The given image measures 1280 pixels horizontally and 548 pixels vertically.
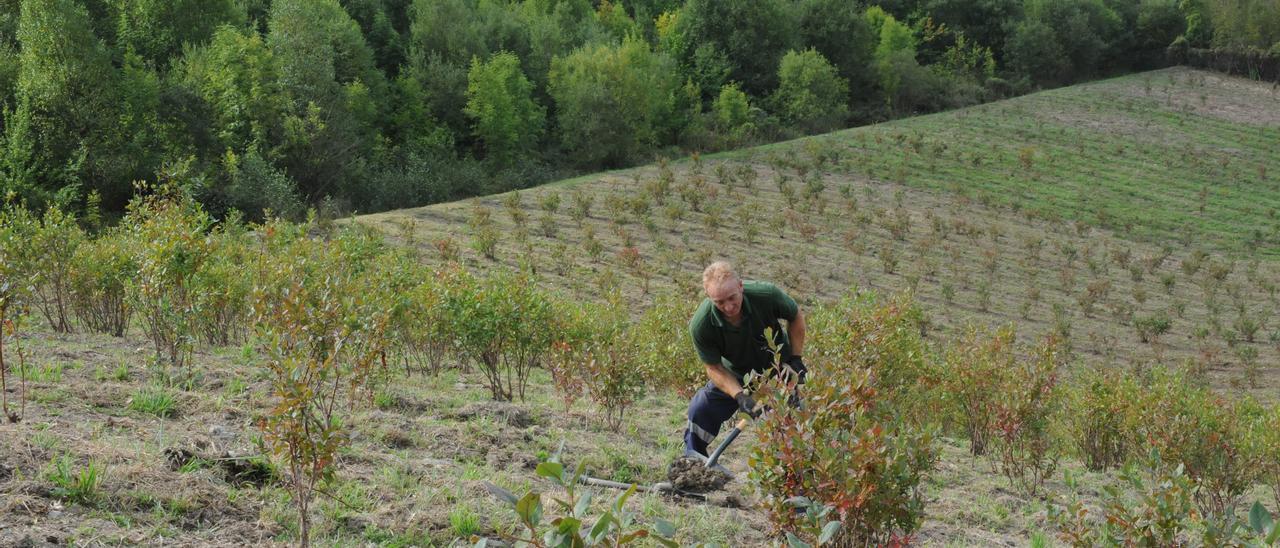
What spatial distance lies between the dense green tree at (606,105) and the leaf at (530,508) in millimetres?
51304

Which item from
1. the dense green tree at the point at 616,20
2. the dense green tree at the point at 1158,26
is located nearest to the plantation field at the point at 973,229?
the dense green tree at the point at 1158,26

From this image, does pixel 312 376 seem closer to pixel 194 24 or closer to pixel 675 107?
pixel 194 24

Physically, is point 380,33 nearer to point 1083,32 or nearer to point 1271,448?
point 1083,32

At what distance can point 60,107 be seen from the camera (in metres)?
34.3

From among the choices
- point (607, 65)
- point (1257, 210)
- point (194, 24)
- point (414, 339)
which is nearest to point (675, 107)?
point (607, 65)

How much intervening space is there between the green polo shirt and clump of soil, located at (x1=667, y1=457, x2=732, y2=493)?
0.64m

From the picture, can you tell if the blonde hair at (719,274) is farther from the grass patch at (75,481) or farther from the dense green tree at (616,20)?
the dense green tree at (616,20)

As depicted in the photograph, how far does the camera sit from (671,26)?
70.7 meters

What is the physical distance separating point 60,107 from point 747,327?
35.6 meters

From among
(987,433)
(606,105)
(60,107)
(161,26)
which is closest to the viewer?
(987,433)

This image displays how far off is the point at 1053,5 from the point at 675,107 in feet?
→ 99.4

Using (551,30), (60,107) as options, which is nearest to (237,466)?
(60,107)

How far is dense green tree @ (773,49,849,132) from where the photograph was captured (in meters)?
58.5

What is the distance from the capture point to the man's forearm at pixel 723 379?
19.0 feet
